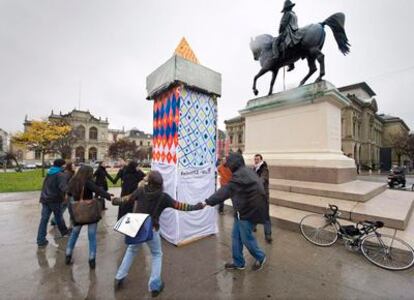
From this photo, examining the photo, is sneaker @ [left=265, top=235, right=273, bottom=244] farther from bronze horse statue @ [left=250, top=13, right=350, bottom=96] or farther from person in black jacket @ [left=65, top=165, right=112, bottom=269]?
bronze horse statue @ [left=250, top=13, right=350, bottom=96]

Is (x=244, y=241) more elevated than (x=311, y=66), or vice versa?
(x=311, y=66)

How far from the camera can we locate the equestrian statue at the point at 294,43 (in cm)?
701

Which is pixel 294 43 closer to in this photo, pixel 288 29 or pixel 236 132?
pixel 288 29

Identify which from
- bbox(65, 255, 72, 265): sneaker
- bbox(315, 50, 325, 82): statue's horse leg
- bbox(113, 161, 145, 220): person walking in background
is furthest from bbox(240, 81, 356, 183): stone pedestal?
bbox(65, 255, 72, 265): sneaker

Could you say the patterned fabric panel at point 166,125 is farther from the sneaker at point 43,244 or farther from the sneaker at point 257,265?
the sneaker at point 43,244

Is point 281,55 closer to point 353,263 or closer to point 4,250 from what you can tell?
point 353,263

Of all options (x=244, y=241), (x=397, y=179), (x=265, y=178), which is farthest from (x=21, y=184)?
(x=397, y=179)

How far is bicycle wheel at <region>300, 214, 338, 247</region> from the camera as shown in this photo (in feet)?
12.8

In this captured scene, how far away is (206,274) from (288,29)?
8.36 meters

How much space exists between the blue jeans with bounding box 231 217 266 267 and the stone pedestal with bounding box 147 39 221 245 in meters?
1.31

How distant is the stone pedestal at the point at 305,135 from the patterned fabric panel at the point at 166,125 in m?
4.72

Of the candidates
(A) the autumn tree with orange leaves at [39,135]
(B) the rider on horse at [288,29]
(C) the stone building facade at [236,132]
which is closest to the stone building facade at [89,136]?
(C) the stone building facade at [236,132]

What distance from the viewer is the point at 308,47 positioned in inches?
281

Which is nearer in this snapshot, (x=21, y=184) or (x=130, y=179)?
(x=130, y=179)
